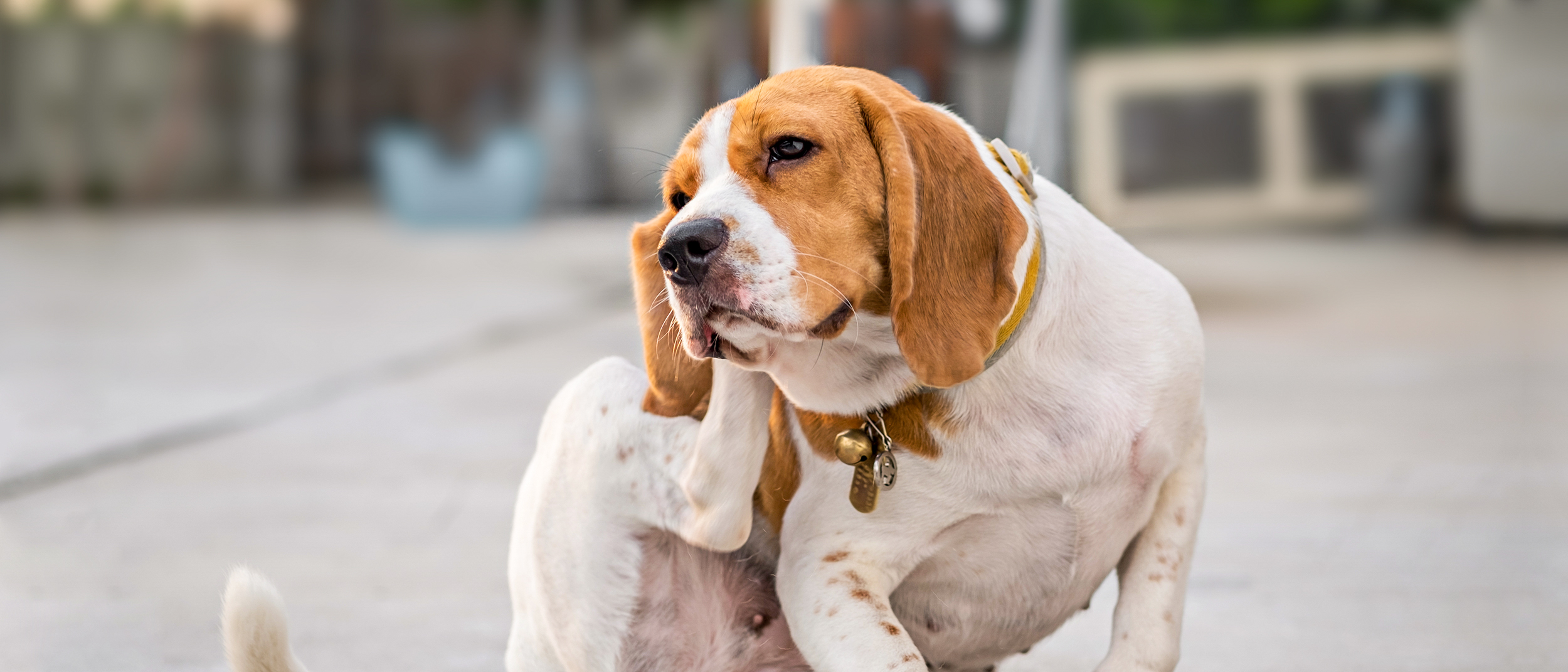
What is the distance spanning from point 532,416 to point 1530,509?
10.0 feet

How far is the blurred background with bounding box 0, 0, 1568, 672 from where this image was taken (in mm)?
3070

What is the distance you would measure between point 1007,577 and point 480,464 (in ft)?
8.99

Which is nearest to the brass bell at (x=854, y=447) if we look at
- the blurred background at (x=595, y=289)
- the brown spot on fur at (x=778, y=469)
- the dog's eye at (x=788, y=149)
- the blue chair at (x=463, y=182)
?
the brown spot on fur at (x=778, y=469)

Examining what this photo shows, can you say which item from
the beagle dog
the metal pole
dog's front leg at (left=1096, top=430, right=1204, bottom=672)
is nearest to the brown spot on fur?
the beagle dog

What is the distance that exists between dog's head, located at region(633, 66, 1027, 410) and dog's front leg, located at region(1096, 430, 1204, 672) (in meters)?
0.45

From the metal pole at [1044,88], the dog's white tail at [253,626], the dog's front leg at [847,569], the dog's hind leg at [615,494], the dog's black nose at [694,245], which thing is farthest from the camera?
the metal pole at [1044,88]

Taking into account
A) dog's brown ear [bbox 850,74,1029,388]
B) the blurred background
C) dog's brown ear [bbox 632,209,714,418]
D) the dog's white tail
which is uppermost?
dog's brown ear [bbox 850,74,1029,388]

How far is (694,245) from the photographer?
1754mm

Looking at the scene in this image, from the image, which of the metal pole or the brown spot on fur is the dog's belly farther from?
the metal pole

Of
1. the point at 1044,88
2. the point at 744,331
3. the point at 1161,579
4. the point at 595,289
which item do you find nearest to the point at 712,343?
the point at 744,331

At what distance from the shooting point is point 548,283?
9945 millimetres

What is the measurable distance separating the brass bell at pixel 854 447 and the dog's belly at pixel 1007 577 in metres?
0.15

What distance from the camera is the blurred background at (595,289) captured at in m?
3.07

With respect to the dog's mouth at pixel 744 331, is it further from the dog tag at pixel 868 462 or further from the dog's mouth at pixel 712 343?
the dog tag at pixel 868 462
